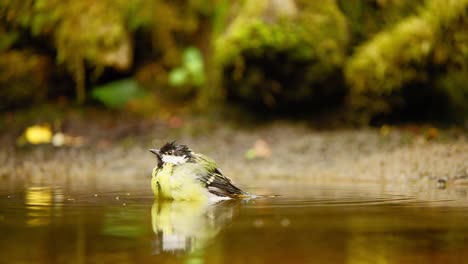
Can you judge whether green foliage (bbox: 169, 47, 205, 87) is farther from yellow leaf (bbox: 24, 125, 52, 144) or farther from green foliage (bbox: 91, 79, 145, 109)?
yellow leaf (bbox: 24, 125, 52, 144)

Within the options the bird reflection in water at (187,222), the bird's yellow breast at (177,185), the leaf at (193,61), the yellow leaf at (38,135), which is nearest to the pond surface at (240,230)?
the bird reflection in water at (187,222)

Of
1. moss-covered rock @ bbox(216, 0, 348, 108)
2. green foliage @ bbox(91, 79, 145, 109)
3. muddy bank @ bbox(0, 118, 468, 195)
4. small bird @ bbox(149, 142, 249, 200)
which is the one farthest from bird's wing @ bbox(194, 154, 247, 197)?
green foliage @ bbox(91, 79, 145, 109)

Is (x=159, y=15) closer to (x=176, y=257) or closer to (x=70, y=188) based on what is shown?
(x=70, y=188)

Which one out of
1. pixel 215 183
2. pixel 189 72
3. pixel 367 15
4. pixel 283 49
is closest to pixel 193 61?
pixel 189 72

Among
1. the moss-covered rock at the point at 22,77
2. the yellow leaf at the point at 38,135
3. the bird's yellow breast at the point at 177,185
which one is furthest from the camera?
the moss-covered rock at the point at 22,77

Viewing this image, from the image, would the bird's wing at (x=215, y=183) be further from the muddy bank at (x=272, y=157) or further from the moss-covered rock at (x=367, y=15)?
the moss-covered rock at (x=367, y=15)

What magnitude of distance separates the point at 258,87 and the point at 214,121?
3.80 ft

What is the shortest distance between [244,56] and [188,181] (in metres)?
4.69

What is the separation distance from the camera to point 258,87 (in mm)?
10094

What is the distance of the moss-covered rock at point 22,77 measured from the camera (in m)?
11.1

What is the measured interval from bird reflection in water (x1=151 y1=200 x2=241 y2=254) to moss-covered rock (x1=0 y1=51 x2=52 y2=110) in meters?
6.69

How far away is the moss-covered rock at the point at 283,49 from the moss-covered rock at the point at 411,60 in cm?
42

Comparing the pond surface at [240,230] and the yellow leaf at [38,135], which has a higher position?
the yellow leaf at [38,135]

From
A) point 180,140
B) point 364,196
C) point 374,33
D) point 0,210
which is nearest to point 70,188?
point 0,210
